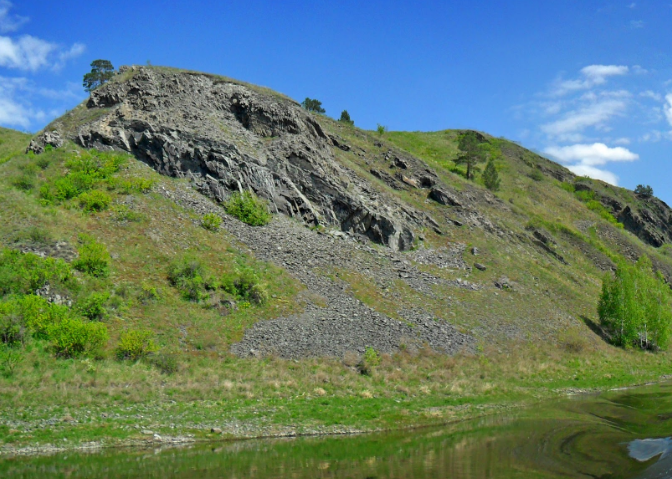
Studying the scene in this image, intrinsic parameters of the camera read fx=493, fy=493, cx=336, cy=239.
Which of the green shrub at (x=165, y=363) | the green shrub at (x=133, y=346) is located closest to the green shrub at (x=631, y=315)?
the green shrub at (x=165, y=363)

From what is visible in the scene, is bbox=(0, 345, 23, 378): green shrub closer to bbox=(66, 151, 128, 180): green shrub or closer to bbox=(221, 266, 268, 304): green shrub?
bbox=(221, 266, 268, 304): green shrub

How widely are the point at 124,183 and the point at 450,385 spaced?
1223 inches

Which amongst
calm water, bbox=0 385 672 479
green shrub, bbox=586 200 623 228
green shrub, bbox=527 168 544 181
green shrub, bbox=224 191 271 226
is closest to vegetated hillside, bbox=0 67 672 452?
green shrub, bbox=224 191 271 226

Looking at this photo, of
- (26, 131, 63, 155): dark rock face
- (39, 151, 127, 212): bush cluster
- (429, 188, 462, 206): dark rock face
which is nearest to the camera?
(39, 151, 127, 212): bush cluster

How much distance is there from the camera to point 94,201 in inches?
1527

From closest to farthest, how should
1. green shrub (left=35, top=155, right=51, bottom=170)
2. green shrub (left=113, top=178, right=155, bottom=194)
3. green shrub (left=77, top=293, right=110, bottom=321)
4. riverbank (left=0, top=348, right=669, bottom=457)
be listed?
riverbank (left=0, top=348, right=669, bottom=457), green shrub (left=77, top=293, right=110, bottom=321), green shrub (left=113, top=178, right=155, bottom=194), green shrub (left=35, top=155, right=51, bottom=170)

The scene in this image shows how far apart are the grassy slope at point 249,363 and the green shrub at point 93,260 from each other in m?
0.81

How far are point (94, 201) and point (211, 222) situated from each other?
915 cm

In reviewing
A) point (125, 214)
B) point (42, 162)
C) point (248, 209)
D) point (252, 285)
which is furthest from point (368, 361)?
point (42, 162)

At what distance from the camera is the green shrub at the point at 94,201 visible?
1521 inches

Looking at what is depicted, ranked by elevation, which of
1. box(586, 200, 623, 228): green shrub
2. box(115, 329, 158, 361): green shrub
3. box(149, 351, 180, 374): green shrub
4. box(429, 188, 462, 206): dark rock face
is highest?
box(586, 200, 623, 228): green shrub

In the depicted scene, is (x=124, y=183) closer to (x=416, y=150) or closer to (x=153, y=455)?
(x=153, y=455)

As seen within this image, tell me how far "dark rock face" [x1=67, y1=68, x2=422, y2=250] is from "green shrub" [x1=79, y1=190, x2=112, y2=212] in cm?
858

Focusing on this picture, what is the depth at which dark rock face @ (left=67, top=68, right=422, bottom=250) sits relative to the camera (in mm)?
47875
